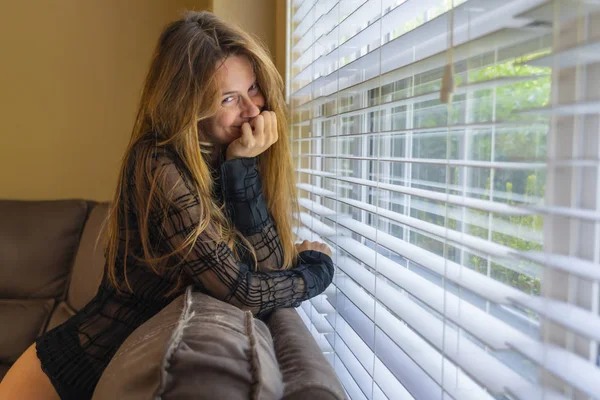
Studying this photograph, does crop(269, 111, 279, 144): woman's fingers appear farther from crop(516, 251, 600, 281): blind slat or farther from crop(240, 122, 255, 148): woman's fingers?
crop(516, 251, 600, 281): blind slat

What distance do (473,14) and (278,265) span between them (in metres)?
0.79

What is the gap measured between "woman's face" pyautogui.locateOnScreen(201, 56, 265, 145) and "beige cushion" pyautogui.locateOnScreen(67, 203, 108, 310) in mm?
1057

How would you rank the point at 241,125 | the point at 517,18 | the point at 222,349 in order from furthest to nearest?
the point at 241,125, the point at 222,349, the point at 517,18

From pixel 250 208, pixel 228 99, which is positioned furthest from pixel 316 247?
pixel 228 99

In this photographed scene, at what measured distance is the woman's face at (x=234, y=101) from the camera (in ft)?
3.92

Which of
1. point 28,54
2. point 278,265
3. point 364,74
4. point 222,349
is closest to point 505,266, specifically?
point 222,349

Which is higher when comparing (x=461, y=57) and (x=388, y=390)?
(x=461, y=57)

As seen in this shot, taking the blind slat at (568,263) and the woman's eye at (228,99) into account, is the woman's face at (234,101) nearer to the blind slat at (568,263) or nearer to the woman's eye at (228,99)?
the woman's eye at (228,99)

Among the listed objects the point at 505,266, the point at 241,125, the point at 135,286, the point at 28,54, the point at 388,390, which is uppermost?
the point at 28,54

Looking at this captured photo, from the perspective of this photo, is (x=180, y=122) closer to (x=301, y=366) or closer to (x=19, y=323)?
(x=301, y=366)

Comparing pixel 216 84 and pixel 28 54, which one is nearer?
pixel 216 84

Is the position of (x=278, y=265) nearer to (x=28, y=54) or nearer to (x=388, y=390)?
(x=388, y=390)

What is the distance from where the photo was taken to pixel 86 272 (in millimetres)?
2135

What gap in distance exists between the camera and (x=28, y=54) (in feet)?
8.50
